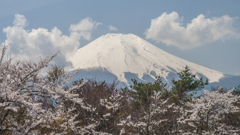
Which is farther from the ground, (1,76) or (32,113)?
(1,76)

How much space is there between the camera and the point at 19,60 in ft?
13.8

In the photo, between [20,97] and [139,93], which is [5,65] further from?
[139,93]

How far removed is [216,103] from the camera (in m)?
10.5

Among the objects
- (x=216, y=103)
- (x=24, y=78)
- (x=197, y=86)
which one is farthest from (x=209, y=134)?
(x=197, y=86)

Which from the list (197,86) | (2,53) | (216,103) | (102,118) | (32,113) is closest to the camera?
(2,53)

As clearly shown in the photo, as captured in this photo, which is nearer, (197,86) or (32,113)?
(32,113)

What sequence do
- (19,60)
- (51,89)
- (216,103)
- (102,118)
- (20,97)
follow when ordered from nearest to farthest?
1. (20,97)
2. (51,89)
3. (19,60)
4. (102,118)
5. (216,103)

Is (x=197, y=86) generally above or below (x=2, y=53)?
above

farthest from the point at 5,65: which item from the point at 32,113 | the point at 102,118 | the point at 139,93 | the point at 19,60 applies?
the point at 139,93

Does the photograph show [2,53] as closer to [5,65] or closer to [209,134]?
[5,65]

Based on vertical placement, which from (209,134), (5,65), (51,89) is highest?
(5,65)

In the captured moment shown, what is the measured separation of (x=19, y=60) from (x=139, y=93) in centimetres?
1493

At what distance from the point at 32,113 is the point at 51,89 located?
143 cm

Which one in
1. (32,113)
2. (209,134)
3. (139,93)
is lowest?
(209,134)
